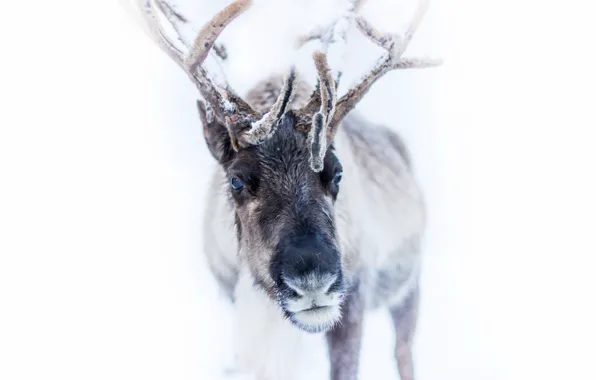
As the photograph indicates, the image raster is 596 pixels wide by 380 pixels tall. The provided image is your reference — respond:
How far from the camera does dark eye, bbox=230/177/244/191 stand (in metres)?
2.46

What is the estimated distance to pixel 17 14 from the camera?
516 centimetres

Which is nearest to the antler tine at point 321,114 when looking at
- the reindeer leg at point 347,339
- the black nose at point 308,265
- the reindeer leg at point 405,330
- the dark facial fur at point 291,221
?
the dark facial fur at point 291,221

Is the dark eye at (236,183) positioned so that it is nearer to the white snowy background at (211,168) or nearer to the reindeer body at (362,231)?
the reindeer body at (362,231)

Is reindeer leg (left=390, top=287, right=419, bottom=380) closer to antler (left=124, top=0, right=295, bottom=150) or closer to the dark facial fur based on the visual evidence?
the dark facial fur

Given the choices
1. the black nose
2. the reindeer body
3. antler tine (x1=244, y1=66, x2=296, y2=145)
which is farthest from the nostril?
antler tine (x1=244, y1=66, x2=296, y2=145)

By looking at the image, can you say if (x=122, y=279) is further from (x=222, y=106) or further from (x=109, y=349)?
(x=222, y=106)

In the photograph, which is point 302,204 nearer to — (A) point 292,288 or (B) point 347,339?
(A) point 292,288

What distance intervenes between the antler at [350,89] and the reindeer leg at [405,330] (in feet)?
5.35

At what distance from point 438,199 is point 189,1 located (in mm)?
2731

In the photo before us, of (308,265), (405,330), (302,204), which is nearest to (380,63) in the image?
(302,204)

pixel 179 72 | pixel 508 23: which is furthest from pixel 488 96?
pixel 179 72

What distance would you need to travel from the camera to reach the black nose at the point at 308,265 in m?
2.10

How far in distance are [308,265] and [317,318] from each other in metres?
0.27

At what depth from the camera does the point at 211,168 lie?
3.90m
